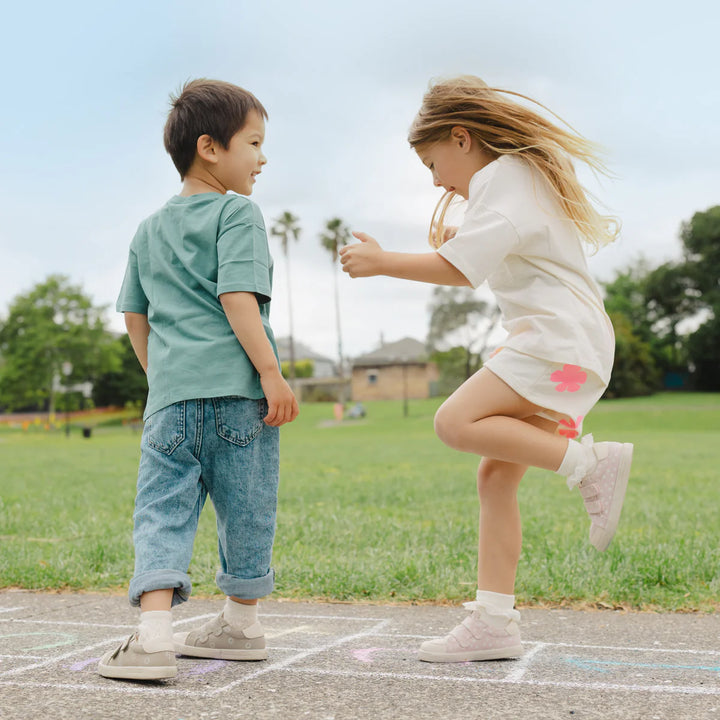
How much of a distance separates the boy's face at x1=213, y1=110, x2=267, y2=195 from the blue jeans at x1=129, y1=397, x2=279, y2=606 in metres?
0.69

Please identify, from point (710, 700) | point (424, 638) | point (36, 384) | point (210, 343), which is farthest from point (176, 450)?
point (36, 384)

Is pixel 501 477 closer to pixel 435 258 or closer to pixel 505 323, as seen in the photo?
pixel 505 323

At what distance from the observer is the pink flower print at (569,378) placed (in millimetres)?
2498

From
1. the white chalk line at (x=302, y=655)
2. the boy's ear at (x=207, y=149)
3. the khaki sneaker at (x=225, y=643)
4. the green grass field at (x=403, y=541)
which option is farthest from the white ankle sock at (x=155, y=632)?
the green grass field at (x=403, y=541)

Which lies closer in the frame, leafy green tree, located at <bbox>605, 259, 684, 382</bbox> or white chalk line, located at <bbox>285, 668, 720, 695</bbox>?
white chalk line, located at <bbox>285, 668, 720, 695</bbox>

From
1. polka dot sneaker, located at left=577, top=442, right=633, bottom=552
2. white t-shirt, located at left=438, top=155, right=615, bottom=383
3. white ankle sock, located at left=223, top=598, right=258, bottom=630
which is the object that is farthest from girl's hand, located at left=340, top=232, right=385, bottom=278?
white ankle sock, located at left=223, top=598, right=258, bottom=630

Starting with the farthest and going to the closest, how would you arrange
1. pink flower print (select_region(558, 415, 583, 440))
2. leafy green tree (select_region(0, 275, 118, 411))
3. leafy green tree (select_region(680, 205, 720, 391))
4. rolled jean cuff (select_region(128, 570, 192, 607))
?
leafy green tree (select_region(680, 205, 720, 391)) → leafy green tree (select_region(0, 275, 118, 411)) → pink flower print (select_region(558, 415, 583, 440)) → rolled jean cuff (select_region(128, 570, 192, 607))

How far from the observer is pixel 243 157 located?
8.41 feet

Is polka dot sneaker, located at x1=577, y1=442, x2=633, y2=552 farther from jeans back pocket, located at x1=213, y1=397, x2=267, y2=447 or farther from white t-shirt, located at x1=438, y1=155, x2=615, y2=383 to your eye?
jeans back pocket, located at x1=213, y1=397, x2=267, y2=447

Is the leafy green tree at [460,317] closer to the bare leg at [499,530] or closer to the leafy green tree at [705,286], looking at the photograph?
the leafy green tree at [705,286]

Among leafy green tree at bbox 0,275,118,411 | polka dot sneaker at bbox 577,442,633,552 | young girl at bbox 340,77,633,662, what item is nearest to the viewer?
young girl at bbox 340,77,633,662

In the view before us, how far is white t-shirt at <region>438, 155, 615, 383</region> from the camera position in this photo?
7.99 feet

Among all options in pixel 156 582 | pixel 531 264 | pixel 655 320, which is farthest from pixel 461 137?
pixel 655 320

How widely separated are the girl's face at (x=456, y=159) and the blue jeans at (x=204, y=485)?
97 centimetres
